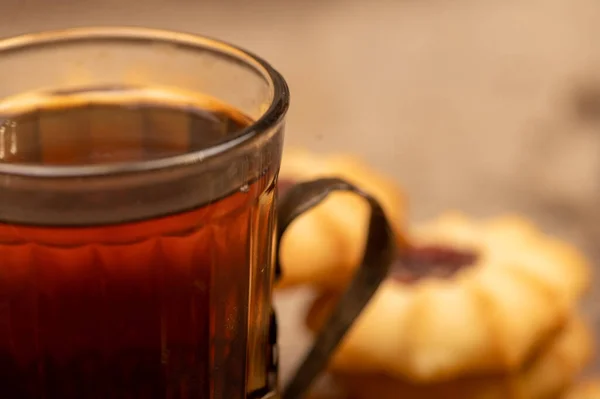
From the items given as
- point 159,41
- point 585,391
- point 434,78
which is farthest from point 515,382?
point 434,78

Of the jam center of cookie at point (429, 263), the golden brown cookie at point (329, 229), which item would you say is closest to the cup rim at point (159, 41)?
the golden brown cookie at point (329, 229)

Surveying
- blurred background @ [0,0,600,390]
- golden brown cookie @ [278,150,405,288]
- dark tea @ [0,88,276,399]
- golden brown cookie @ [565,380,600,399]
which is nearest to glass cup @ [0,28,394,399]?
dark tea @ [0,88,276,399]

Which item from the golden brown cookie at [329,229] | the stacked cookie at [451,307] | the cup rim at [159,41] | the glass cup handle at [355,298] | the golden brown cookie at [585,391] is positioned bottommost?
the golden brown cookie at [585,391]

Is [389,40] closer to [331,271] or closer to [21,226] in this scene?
[331,271]

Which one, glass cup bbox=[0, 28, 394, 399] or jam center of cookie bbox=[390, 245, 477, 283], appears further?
jam center of cookie bbox=[390, 245, 477, 283]

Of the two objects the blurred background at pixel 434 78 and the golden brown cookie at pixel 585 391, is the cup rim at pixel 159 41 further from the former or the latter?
the blurred background at pixel 434 78

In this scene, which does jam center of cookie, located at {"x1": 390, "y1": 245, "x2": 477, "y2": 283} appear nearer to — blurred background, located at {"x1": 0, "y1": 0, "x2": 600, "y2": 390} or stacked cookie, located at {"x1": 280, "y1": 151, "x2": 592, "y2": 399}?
stacked cookie, located at {"x1": 280, "y1": 151, "x2": 592, "y2": 399}
